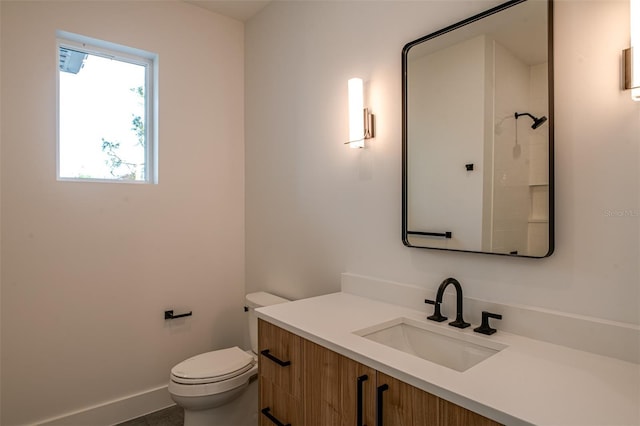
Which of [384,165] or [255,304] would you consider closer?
[384,165]

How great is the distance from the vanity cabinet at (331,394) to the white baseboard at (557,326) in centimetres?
52

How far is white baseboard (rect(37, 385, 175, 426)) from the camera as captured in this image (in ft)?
7.35

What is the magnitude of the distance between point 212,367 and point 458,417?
1470 millimetres

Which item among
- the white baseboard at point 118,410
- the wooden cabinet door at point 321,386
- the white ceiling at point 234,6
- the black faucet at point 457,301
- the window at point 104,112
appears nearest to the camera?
the wooden cabinet door at point 321,386

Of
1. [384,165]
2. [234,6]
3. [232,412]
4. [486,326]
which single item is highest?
[234,6]

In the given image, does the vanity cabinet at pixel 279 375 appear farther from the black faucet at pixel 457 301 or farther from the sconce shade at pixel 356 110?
the sconce shade at pixel 356 110

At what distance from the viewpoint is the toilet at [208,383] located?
193 centimetres

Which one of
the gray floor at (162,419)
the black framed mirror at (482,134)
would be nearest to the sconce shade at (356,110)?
the black framed mirror at (482,134)

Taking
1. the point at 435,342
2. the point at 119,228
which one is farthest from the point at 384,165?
the point at 119,228

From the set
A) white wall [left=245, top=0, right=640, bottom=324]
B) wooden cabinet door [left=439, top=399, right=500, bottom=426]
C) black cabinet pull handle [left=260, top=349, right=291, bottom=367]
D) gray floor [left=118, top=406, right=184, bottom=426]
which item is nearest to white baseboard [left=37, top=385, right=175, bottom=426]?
gray floor [left=118, top=406, right=184, bottom=426]

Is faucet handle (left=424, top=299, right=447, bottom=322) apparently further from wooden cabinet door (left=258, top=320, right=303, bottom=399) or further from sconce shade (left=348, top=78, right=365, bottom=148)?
sconce shade (left=348, top=78, right=365, bottom=148)

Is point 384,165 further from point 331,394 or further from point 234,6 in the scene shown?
point 234,6

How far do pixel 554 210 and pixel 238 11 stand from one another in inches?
97.8

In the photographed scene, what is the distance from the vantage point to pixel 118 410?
94.1 inches
